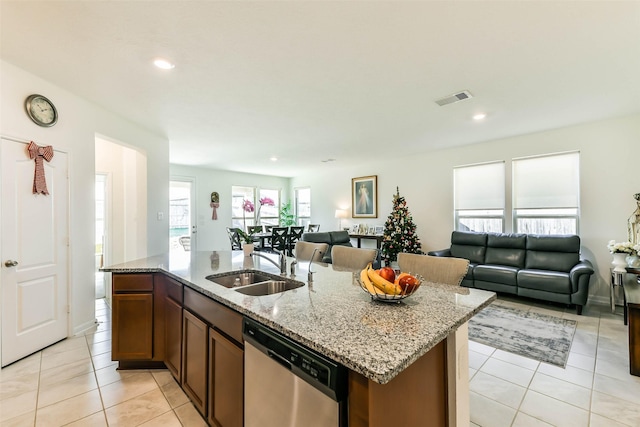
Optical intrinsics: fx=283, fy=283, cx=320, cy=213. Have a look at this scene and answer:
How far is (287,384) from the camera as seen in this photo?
44.2 inches

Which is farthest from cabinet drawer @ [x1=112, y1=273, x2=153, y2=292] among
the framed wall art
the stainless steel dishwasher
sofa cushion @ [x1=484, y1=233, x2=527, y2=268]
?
the framed wall art

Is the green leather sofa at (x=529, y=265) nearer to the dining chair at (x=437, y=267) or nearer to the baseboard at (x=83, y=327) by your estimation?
the dining chair at (x=437, y=267)

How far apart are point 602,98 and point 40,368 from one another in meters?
6.17

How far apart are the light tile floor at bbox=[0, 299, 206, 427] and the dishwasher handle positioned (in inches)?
44.3

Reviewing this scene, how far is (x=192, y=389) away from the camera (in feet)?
6.22

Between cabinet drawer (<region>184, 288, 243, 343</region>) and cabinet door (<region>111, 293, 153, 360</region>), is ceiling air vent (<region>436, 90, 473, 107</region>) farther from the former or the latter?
cabinet door (<region>111, 293, 153, 360</region>)

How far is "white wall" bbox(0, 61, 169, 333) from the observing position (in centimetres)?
252

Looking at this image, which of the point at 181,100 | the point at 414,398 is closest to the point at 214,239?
the point at 181,100

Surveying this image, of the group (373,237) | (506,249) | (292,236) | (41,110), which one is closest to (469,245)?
(506,249)

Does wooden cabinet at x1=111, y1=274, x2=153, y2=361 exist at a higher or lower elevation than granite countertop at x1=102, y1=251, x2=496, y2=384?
lower

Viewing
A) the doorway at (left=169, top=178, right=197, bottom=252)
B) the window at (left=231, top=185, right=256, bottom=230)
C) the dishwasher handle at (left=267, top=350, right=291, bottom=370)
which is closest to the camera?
the dishwasher handle at (left=267, top=350, right=291, bottom=370)

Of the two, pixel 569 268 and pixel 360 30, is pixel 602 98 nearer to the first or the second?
pixel 569 268

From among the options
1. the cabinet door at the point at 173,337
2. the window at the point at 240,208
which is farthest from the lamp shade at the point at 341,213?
the cabinet door at the point at 173,337

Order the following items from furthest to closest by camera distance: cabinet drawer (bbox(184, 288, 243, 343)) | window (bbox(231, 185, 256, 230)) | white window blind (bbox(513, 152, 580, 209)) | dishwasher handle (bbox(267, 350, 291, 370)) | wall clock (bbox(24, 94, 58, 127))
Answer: window (bbox(231, 185, 256, 230)) < white window blind (bbox(513, 152, 580, 209)) < wall clock (bbox(24, 94, 58, 127)) < cabinet drawer (bbox(184, 288, 243, 343)) < dishwasher handle (bbox(267, 350, 291, 370))
